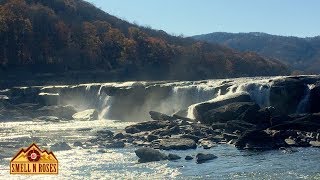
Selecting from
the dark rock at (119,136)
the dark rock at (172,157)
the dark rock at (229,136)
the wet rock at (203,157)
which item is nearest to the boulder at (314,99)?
the dark rock at (229,136)

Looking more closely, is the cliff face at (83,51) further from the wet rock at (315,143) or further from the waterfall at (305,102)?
the wet rock at (315,143)

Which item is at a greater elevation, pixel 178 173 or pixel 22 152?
pixel 22 152

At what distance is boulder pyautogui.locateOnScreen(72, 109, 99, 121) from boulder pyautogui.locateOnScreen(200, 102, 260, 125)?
25152mm

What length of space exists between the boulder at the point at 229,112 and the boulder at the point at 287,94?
704 cm

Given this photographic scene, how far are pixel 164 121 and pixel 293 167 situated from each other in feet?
73.3

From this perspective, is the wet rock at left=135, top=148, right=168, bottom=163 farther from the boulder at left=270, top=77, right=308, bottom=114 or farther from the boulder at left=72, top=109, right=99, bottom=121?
the boulder at left=72, top=109, right=99, bottom=121

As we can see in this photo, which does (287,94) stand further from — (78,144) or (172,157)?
(78,144)

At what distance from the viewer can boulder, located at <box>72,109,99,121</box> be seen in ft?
239

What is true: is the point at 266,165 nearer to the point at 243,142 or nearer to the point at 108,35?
the point at 243,142

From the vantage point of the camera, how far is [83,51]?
127 m

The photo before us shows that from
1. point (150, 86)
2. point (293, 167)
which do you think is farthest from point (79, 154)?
point (150, 86)

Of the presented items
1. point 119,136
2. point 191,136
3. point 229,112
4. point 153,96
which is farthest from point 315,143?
point 153,96

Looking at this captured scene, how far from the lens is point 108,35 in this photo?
457 feet

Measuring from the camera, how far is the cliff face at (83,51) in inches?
4557
